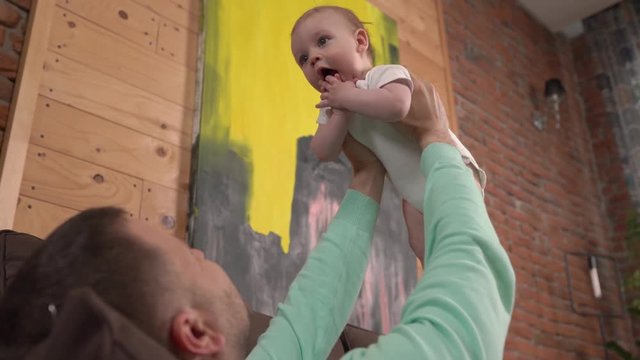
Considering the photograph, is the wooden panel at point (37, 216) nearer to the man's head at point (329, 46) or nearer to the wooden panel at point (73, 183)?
the wooden panel at point (73, 183)

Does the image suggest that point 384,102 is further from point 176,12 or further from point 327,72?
point 176,12

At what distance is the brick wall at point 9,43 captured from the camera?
1672mm

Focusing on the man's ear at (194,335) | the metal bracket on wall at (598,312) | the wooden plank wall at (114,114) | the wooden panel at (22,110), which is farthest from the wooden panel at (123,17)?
the metal bracket on wall at (598,312)

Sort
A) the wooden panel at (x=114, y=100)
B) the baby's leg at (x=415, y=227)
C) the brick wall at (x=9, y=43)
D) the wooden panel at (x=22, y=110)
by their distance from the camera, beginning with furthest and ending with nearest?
the wooden panel at (x=114, y=100), the brick wall at (x=9, y=43), the wooden panel at (x=22, y=110), the baby's leg at (x=415, y=227)

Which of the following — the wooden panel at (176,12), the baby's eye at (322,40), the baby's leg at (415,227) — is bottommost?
the baby's leg at (415,227)

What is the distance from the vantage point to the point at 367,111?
3.49 feet

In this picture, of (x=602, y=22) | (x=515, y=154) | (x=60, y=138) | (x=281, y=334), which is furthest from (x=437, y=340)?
(x=602, y=22)

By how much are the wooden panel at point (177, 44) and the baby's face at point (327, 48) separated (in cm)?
91

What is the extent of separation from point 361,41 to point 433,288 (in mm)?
864

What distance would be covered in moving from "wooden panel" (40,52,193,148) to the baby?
0.84 metres

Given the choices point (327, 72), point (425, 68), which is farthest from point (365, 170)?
point (425, 68)

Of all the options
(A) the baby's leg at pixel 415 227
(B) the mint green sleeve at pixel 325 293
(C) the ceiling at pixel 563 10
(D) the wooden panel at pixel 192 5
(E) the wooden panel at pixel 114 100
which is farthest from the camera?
(C) the ceiling at pixel 563 10

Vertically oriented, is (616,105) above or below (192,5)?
above

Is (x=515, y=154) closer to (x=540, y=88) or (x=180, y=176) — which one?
(x=540, y=88)
